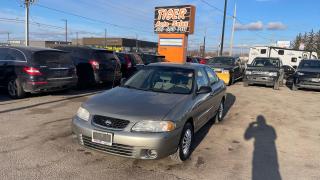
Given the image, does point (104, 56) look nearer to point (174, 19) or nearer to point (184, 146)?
point (184, 146)

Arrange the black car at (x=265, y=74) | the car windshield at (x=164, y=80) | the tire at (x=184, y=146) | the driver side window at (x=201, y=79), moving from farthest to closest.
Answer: the black car at (x=265, y=74)
the driver side window at (x=201, y=79)
the car windshield at (x=164, y=80)
the tire at (x=184, y=146)

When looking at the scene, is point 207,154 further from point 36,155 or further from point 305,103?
point 305,103

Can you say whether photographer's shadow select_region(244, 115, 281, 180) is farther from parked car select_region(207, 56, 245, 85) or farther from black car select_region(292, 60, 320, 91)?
black car select_region(292, 60, 320, 91)

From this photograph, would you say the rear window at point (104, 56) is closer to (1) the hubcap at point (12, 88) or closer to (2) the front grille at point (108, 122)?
(1) the hubcap at point (12, 88)

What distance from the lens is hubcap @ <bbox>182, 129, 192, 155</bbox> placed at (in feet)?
16.8

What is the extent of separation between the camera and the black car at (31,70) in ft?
30.8

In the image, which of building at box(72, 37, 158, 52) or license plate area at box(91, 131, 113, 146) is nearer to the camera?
license plate area at box(91, 131, 113, 146)

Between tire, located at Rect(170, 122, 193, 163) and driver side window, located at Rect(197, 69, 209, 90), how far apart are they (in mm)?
1058

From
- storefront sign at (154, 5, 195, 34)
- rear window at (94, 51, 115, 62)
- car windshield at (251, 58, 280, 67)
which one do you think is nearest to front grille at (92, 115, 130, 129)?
rear window at (94, 51, 115, 62)

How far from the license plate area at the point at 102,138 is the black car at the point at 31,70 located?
5490 mm

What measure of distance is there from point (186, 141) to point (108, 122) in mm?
1371

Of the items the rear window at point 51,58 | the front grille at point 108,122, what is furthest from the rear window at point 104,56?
the front grille at point 108,122

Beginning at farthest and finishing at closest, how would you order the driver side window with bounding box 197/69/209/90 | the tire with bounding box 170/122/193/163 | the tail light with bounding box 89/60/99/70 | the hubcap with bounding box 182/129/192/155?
the tail light with bounding box 89/60/99/70 < the driver side window with bounding box 197/69/209/90 < the hubcap with bounding box 182/129/192/155 < the tire with bounding box 170/122/193/163

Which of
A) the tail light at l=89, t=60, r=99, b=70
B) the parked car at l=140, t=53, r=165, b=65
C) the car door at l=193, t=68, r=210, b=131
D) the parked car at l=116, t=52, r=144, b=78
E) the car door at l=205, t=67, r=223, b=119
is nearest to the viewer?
the car door at l=193, t=68, r=210, b=131
